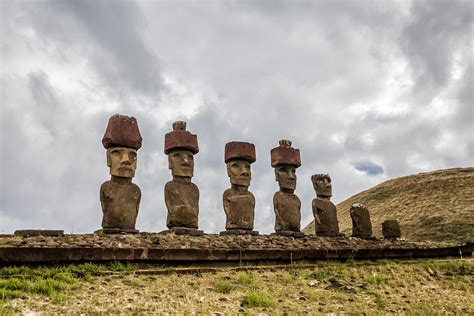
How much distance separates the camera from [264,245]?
38.8 ft

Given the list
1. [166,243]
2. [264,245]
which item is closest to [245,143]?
[264,245]

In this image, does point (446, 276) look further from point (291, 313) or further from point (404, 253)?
point (291, 313)

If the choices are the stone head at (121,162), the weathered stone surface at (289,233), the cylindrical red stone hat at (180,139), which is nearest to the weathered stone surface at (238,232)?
the weathered stone surface at (289,233)

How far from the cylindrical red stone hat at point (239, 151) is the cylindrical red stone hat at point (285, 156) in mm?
1057

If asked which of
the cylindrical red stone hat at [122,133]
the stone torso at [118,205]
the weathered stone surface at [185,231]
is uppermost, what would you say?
the cylindrical red stone hat at [122,133]

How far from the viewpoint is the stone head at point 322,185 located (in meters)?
15.2

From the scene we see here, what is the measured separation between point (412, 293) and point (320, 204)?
17.6ft

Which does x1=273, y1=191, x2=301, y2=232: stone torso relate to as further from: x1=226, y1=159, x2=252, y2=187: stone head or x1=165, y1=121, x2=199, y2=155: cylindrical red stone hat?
x1=165, y1=121, x2=199, y2=155: cylindrical red stone hat

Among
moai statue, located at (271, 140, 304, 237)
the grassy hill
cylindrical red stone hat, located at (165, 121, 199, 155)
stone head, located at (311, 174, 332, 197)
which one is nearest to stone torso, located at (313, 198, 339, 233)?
stone head, located at (311, 174, 332, 197)

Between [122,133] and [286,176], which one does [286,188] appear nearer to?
[286,176]

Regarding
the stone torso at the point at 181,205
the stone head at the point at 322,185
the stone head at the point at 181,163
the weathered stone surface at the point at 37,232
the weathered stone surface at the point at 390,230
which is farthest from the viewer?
the weathered stone surface at the point at 390,230

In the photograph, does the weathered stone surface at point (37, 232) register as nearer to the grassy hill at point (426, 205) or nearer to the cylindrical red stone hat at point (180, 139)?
the cylindrical red stone hat at point (180, 139)

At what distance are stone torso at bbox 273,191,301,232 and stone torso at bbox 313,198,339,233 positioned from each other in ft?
3.40

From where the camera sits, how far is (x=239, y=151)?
13.3 m
